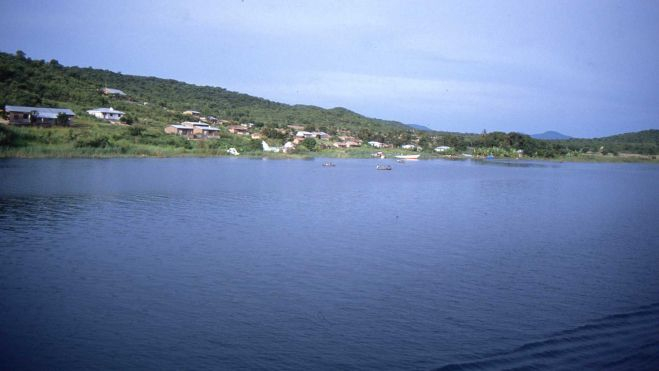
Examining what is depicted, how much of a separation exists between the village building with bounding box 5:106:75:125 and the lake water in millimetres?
27037

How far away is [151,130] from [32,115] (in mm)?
12779

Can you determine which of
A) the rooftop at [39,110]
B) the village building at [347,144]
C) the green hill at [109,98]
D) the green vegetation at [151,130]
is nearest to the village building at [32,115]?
the rooftop at [39,110]

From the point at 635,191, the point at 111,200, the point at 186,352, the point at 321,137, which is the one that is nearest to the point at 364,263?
the point at 186,352

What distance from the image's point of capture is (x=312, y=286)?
38.5ft

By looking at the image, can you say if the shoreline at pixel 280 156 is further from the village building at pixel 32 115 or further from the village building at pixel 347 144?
the village building at pixel 32 115

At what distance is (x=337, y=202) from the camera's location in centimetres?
2572

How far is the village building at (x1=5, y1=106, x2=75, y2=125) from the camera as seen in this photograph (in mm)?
46062

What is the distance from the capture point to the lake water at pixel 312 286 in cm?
841

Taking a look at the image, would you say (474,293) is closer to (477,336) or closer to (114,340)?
(477,336)

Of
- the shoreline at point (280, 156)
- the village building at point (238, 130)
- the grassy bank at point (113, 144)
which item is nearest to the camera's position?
the shoreline at point (280, 156)

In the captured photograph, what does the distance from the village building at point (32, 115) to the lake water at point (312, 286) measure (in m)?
27.0

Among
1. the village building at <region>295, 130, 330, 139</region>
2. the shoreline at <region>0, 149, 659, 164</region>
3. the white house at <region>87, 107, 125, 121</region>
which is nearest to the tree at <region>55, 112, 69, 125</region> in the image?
the shoreline at <region>0, 149, 659, 164</region>

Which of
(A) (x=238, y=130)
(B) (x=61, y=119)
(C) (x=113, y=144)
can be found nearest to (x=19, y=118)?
(B) (x=61, y=119)

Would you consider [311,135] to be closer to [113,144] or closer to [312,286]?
[113,144]
